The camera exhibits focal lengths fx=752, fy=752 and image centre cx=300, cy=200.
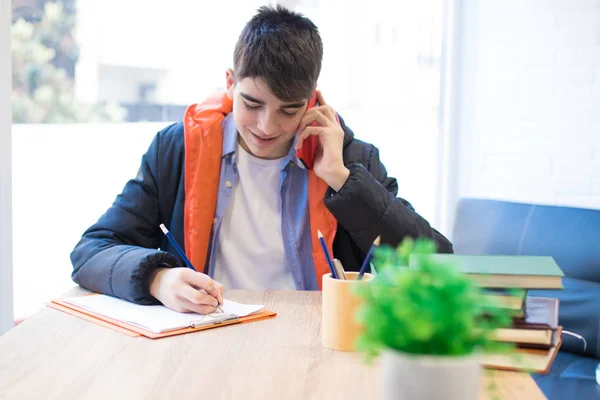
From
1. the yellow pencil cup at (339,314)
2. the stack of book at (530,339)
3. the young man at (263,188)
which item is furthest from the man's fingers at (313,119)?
the stack of book at (530,339)

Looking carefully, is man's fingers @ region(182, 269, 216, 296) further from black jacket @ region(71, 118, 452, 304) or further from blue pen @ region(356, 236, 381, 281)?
blue pen @ region(356, 236, 381, 281)

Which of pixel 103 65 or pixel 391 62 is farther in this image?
pixel 391 62

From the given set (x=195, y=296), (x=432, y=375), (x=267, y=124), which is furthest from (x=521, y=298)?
(x=267, y=124)

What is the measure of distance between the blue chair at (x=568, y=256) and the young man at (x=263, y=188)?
1.65 ft

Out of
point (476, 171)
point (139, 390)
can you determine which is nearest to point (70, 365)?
point (139, 390)

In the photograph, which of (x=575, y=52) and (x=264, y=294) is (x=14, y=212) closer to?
(x=264, y=294)

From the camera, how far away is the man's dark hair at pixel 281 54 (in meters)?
1.61

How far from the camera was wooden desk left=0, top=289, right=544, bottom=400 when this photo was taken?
935 mm

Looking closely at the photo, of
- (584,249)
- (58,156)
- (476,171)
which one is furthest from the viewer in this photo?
(476,171)

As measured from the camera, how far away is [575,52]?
8.47 feet

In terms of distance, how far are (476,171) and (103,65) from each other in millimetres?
1516

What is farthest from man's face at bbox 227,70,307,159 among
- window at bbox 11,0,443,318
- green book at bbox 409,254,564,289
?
window at bbox 11,0,443,318

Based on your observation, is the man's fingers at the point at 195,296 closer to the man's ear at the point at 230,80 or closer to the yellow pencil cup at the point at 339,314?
the yellow pencil cup at the point at 339,314

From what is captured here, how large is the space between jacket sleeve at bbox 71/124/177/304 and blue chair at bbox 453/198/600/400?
976 millimetres
